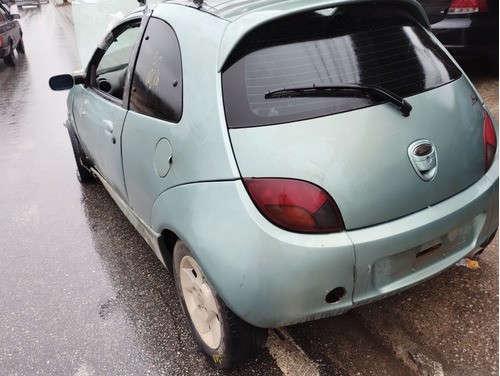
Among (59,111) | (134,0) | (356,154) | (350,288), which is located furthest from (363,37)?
(134,0)

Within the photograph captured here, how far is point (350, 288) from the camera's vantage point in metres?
1.90

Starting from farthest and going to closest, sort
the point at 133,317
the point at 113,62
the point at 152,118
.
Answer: the point at 113,62, the point at 133,317, the point at 152,118

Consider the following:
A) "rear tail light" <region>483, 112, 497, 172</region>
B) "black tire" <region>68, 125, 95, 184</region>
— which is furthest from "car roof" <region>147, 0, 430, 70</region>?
"black tire" <region>68, 125, 95, 184</region>

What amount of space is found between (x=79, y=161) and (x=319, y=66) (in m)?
3.12

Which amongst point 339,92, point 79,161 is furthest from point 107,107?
point 339,92

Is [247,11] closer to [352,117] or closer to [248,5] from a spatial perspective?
[248,5]

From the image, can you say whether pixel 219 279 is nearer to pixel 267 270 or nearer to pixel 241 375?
pixel 267 270

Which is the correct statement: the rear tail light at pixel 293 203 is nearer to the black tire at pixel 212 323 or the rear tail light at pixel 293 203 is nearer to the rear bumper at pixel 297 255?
the rear bumper at pixel 297 255

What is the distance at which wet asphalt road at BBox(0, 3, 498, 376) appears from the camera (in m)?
2.39

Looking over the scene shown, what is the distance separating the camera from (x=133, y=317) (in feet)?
9.32

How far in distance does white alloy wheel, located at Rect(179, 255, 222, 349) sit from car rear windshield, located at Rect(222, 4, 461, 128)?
78 cm

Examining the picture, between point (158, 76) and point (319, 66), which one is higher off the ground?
point (319, 66)

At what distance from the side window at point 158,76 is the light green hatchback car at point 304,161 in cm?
1

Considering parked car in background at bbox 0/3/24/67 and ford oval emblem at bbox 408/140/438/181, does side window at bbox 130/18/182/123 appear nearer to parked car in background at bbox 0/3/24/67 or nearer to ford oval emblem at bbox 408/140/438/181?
A: ford oval emblem at bbox 408/140/438/181
